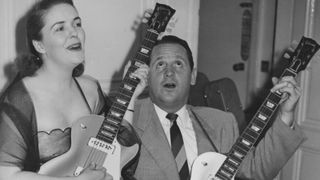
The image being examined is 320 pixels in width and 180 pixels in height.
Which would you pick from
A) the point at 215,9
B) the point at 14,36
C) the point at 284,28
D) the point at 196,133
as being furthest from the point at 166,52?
the point at 215,9

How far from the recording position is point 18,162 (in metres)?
1.35

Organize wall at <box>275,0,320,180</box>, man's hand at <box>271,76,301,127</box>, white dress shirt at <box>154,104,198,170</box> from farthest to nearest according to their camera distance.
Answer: wall at <box>275,0,320,180</box> < white dress shirt at <box>154,104,198,170</box> < man's hand at <box>271,76,301,127</box>

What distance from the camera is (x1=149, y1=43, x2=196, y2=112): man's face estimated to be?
1762mm

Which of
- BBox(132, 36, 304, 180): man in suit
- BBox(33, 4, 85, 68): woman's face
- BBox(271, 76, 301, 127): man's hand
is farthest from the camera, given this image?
BBox(132, 36, 304, 180): man in suit

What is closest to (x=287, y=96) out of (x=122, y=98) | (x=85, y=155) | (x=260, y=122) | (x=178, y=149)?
(x=260, y=122)

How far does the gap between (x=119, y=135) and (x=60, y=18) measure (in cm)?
44

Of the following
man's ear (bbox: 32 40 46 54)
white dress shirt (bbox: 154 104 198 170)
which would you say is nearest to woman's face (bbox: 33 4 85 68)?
man's ear (bbox: 32 40 46 54)

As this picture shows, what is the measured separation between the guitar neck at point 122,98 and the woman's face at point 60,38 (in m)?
0.19

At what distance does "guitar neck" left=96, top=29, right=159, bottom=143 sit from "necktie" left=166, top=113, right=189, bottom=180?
33cm

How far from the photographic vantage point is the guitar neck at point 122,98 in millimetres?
1482

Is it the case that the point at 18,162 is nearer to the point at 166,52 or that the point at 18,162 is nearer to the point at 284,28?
the point at 166,52

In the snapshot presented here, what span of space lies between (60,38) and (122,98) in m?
0.29

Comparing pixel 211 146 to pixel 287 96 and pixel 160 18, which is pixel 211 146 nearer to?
pixel 287 96

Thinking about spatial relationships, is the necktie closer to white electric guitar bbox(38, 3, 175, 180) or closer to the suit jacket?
the suit jacket
